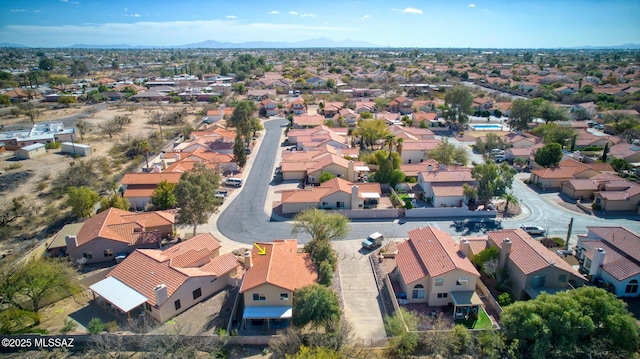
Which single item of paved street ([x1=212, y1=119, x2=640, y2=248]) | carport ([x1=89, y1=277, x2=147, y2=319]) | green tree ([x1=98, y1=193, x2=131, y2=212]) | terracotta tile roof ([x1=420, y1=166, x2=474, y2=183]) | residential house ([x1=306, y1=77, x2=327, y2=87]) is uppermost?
residential house ([x1=306, y1=77, x2=327, y2=87])

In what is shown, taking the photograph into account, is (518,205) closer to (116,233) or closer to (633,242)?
(633,242)

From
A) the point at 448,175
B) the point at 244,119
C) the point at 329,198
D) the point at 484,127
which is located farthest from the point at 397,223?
the point at 484,127

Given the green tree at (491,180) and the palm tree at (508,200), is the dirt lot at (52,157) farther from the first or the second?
the palm tree at (508,200)

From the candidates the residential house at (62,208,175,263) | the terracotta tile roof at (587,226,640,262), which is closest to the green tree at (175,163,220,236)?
the residential house at (62,208,175,263)

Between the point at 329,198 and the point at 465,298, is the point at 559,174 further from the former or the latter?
the point at 465,298

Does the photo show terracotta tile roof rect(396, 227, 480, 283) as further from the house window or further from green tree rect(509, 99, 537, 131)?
green tree rect(509, 99, 537, 131)
